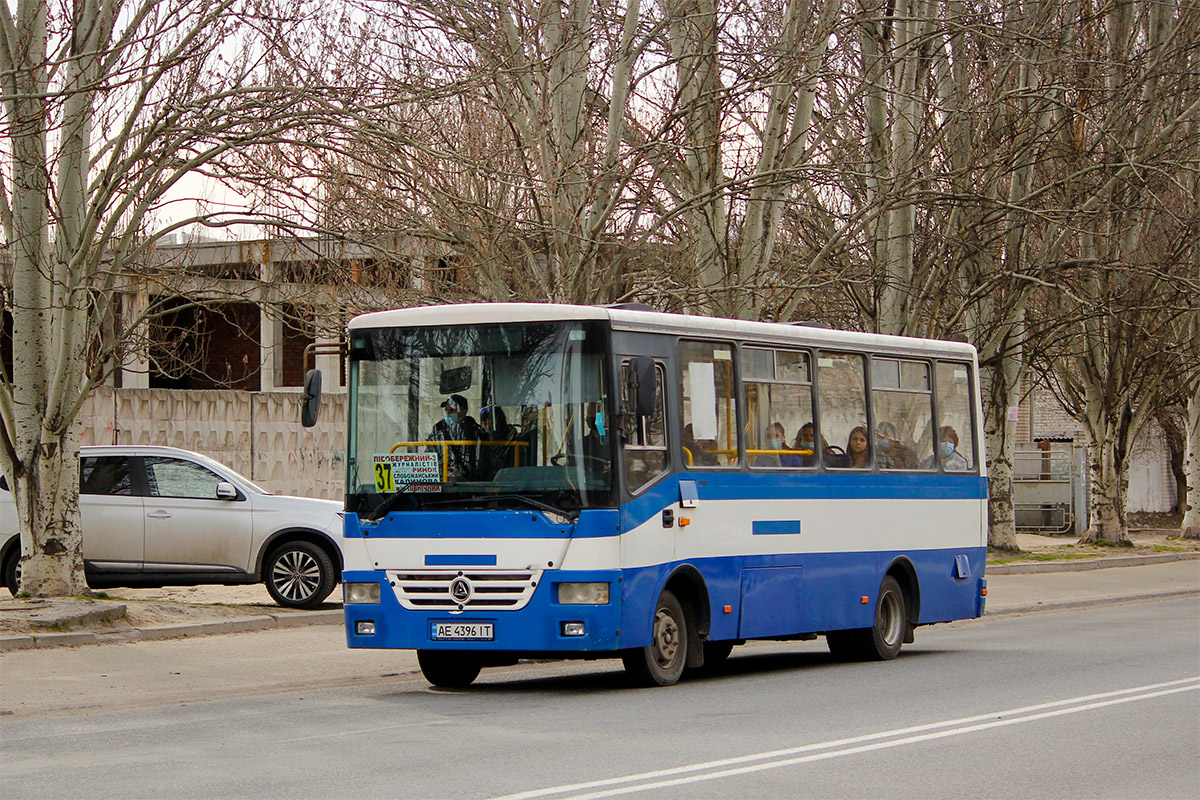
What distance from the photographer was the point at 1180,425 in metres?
48.2

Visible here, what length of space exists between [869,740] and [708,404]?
4189 millimetres

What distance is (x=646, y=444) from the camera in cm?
1241

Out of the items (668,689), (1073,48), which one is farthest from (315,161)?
(1073,48)

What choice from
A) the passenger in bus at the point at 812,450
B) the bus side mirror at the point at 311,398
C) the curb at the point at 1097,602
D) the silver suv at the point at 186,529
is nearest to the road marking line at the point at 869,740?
the passenger in bus at the point at 812,450

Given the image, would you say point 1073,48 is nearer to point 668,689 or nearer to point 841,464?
point 841,464

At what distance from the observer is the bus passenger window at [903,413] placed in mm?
15484

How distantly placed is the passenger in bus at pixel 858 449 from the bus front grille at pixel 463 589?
4.16m

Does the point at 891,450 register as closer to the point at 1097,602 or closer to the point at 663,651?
the point at 663,651

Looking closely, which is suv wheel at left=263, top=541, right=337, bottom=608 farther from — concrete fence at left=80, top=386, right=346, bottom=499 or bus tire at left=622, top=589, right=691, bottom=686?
bus tire at left=622, top=589, right=691, bottom=686

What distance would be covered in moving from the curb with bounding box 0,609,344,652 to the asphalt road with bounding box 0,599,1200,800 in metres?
0.55

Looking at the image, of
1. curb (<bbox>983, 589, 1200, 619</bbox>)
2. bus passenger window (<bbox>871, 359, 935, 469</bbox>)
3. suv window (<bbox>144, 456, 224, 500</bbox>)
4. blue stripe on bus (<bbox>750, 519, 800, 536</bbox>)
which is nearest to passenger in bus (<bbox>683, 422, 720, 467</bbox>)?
blue stripe on bus (<bbox>750, 519, 800, 536</bbox>)

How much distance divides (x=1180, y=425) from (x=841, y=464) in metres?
36.4

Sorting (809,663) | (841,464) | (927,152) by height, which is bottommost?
(809,663)

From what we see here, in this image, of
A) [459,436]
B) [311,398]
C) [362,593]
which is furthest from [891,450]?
[311,398]
